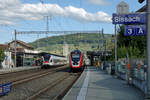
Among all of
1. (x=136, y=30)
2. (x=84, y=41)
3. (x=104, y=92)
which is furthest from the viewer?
(x=84, y=41)

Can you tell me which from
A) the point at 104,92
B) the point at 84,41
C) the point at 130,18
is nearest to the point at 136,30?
the point at 130,18

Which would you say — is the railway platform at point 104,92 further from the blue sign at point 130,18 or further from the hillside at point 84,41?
the hillside at point 84,41

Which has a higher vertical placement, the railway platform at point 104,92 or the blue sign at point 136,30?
the blue sign at point 136,30

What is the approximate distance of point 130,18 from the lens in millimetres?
12375

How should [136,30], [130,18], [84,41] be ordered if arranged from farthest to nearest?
1. [84,41]
2. [130,18]
3. [136,30]

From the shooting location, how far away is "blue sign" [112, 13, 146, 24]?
12.1 metres

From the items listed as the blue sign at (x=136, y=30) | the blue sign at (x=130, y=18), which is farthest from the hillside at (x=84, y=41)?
the blue sign at (x=136, y=30)

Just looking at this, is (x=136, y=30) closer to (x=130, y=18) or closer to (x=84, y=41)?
(x=130, y=18)

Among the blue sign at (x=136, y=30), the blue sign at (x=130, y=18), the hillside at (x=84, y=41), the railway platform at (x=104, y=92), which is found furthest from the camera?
the hillside at (x=84, y=41)

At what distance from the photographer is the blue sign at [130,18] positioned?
1209 cm

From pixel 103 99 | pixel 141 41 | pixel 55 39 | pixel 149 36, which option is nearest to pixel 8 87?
pixel 103 99

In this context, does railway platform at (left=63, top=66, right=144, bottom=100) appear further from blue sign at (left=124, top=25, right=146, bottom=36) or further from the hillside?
the hillside

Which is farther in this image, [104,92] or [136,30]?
[104,92]

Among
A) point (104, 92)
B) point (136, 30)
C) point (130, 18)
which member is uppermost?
point (130, 18)
